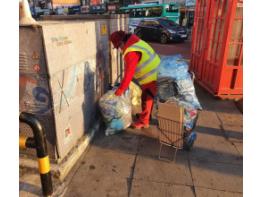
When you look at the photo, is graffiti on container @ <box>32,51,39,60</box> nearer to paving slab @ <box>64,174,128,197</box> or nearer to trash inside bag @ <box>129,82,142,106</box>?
paving slab @ <box>64,174,128,197</box>

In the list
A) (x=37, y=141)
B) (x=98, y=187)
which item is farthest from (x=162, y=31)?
(x=37, y=141)

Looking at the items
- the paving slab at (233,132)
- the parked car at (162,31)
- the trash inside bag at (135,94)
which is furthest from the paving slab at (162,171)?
the parked car at (162,31)

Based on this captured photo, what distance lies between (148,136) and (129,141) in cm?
36

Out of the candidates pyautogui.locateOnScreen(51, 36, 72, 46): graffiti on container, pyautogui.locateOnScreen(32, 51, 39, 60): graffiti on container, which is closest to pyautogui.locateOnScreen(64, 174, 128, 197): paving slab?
pyautogui.locateOnScreen(32, 51, 39, 60): graffiti on container

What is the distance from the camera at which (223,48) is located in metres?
4.88

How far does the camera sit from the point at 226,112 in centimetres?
462

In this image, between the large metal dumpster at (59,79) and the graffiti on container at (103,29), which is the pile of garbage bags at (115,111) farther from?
the graffiti on container at (103,29)

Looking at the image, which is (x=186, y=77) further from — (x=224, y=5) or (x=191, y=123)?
(x=224, y=5)

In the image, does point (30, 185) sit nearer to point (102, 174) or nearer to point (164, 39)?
point (102, 174)

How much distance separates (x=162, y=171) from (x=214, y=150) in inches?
39.5

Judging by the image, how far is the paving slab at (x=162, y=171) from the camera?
2.76m

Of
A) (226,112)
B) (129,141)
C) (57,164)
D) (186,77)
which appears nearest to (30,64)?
(57,164)

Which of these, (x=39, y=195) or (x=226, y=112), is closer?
(x=39, y=195)

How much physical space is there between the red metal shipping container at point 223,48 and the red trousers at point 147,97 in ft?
6.93
